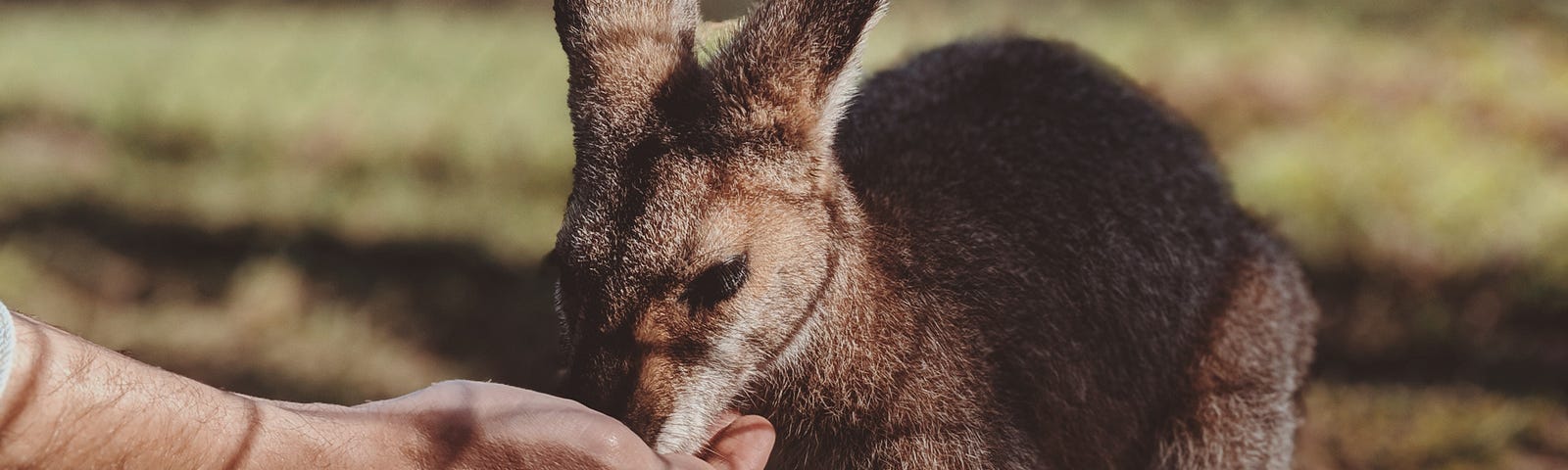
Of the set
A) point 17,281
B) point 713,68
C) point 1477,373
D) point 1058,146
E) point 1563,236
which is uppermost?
point 1563,236

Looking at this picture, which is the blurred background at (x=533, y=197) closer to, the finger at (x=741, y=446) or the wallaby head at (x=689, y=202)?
the wallaby head at (x=689, y=202)

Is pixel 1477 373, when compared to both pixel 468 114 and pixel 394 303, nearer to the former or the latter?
pixel 394 303

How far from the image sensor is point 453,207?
19.5 feet

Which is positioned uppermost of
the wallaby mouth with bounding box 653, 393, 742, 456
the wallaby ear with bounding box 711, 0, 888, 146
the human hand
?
the wallaby ear with bounding box 711, 0, 888, 146

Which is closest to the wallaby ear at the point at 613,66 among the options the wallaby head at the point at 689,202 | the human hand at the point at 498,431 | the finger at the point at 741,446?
the wallaby head at the point at 689,202

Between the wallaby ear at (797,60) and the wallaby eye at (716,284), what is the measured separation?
331mm

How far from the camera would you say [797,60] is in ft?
8.13

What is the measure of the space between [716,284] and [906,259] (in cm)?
71

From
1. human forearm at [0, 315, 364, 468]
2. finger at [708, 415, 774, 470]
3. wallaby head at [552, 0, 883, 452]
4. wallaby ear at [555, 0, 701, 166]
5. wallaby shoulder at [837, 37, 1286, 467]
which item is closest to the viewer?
human forearm at [0, 315, 364, 468]

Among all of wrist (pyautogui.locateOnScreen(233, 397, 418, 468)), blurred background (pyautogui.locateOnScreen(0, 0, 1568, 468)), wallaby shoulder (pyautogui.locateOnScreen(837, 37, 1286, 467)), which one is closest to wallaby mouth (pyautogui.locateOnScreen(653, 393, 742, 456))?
wrist (pyautogui.locateOnScreen(233, 397, 418, 468))

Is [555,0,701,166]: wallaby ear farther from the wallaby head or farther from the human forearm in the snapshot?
the human forearm

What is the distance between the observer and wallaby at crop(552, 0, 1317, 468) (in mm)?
2451

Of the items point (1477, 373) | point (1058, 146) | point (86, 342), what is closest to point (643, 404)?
point (86, 342)

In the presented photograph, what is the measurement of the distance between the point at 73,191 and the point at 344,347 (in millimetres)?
2735
